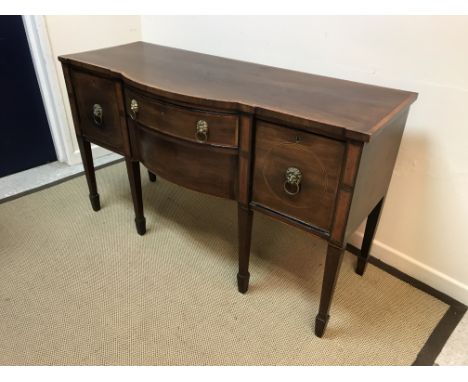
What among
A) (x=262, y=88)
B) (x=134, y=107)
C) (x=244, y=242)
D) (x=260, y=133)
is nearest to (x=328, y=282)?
(x=244, y=242)

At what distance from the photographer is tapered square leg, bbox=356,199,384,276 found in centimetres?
133

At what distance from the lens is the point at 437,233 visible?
4.44 feet

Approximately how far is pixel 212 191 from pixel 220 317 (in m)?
0.45

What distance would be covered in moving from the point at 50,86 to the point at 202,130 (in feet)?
4.17

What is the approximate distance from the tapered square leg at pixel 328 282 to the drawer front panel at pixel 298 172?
9 centimetres

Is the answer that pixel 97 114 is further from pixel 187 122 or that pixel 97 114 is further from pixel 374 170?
pixel 374 170

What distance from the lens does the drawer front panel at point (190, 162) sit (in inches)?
44.4

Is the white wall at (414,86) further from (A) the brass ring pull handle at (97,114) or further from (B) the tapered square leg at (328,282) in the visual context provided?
(A) the brass ring pull handle at (97,114)

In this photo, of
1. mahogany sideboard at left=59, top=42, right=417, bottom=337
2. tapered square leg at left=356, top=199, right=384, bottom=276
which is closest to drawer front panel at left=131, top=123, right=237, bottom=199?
mahogany sideboard at left=59, top=42, right=417, bottom=337

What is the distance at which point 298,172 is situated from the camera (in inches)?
38.9

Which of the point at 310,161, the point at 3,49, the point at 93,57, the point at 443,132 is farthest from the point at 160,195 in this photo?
the point at 443,132

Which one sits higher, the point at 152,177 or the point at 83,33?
the point at 83,33

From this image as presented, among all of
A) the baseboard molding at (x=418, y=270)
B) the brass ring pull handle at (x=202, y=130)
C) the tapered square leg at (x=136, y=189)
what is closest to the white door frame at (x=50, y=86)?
the tapered square leg at (x=136, y=189)

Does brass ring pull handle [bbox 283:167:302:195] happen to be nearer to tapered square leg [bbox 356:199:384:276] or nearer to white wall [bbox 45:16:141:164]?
tapered square leg [bbox 356:199:384:276]
